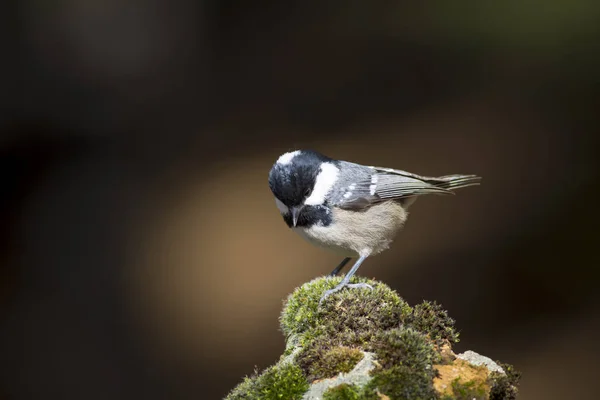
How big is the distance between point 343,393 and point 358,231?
3.61 feet

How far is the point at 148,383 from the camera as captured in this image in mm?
5395

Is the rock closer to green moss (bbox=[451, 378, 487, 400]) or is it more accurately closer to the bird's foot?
green moss (bbox=[451, 378, 487, 400])

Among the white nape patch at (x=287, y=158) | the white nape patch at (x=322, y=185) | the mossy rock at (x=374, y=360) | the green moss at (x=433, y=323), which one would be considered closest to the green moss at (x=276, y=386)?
the mossy rock at (x=374, y=360)

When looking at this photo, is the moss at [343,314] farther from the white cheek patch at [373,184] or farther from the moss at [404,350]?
the white cheek patch at [373,184]

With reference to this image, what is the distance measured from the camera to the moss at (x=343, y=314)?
2.84m

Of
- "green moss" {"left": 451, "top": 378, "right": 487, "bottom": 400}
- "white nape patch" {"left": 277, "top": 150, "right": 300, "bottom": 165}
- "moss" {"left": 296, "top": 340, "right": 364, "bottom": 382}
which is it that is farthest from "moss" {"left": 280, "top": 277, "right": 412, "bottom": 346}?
"white nape patch" {"left": 277, "top": 150, "right": 300, "bottom": 165}

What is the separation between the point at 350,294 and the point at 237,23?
12.0ft

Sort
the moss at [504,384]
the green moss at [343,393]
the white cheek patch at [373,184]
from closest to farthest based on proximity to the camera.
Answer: the green moss at [343,393] → the moss at [504,384] → the white cheek patch at [373,184]

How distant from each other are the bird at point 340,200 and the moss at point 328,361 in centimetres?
45

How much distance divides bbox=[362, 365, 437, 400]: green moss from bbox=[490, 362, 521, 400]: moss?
1.20 ft

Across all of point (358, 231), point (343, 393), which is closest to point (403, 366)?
point (343, 393)

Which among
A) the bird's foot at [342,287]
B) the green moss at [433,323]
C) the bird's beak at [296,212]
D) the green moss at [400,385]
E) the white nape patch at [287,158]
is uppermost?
the white nape patch at [287,158]

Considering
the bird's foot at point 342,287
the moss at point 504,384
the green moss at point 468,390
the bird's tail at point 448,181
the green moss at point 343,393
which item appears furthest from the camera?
the bird's tail at point 448,181

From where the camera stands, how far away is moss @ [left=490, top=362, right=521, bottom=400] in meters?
2.63
